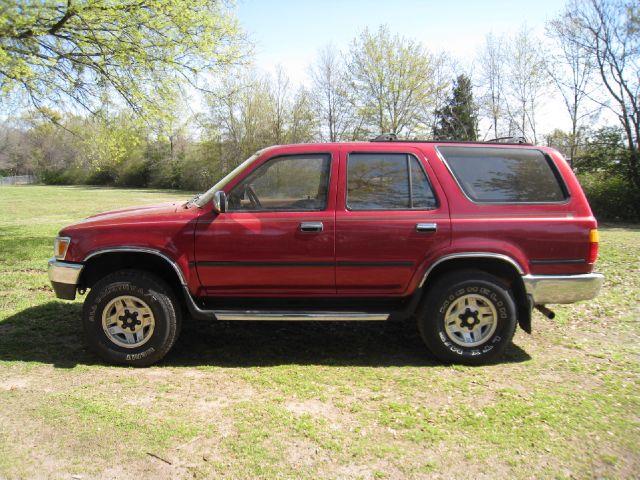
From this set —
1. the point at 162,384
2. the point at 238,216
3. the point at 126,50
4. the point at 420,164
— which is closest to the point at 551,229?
the point at 420,164

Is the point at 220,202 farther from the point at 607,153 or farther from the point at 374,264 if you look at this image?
the point at 607,153

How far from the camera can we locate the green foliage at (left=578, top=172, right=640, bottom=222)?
19750mm

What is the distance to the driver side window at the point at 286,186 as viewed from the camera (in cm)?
426

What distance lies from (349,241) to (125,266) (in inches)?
83.2

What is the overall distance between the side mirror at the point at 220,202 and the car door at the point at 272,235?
10 cm

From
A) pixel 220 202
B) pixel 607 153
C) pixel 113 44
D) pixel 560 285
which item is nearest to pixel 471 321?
pixel 560 285

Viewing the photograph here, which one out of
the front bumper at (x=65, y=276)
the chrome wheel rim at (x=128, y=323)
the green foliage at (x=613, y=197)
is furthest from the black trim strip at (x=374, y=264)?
the green foliage at (x=613, y=197)

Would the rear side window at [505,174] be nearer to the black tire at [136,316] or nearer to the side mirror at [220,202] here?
the side mirror at [220,202]

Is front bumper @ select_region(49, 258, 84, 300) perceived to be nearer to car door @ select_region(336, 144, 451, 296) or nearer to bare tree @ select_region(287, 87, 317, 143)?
car door @ select_region(336, 144, 451, 296)

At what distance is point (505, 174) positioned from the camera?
4.32m

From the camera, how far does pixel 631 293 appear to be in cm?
662

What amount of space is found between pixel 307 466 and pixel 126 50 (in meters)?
9.69

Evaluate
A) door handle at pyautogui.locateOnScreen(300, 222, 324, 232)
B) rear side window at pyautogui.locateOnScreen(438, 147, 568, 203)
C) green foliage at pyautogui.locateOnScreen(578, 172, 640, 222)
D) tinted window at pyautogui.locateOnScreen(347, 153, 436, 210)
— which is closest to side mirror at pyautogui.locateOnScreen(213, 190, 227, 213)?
door handle at pyautogui.locateOnScreen(300, 222, 324, 232)

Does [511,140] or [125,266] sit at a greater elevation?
[511,140]
